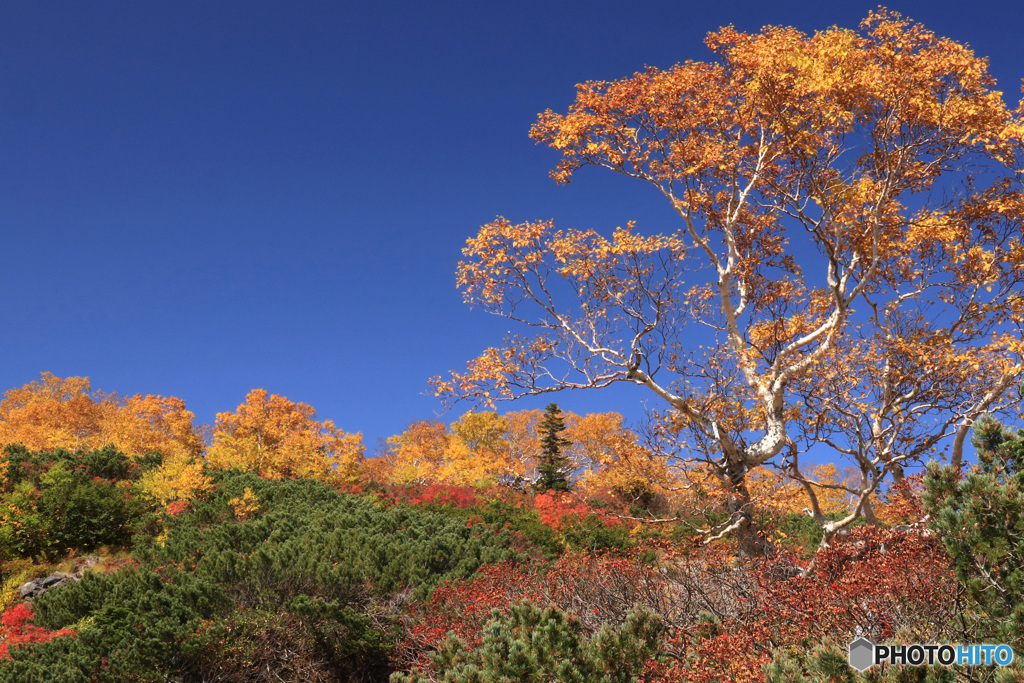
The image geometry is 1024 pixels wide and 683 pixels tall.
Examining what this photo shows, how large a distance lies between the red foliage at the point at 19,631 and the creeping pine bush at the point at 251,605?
18 centimetres

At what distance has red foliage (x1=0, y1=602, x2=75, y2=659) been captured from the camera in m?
7.38

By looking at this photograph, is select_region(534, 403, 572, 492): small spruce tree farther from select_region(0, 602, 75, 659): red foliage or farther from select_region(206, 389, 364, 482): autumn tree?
select_region(0, 602, 75, 659): red foliage

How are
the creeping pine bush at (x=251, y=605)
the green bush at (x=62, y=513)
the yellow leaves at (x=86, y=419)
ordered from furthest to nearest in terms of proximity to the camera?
the yellow leaves at (x=86, y=419) < the green bush at (x=62, y=513) < the creeping pine bush at (x=251, y=605)

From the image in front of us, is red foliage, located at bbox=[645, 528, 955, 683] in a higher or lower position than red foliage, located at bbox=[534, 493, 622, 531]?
lower

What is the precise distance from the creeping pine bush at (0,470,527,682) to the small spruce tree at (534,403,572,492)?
17444mm

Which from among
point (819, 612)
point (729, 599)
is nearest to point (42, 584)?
point (729, 599)

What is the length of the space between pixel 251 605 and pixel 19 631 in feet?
11.3

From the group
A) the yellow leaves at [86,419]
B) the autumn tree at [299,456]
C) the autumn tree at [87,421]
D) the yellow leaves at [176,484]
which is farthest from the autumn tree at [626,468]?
the yellow leaves at [86,419]

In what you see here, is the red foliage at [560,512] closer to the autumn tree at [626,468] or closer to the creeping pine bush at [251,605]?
the autumn tree at [626,468]

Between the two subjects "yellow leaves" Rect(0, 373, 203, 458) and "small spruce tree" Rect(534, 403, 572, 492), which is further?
"yellow leaves" Rect(0, 373, 203, 458)

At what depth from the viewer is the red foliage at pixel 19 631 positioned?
24.2 feet

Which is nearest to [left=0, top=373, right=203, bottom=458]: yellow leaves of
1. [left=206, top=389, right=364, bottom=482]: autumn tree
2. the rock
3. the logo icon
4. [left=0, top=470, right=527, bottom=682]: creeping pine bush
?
[left=206, top=389, right=364, bottom=482]: autumn tree

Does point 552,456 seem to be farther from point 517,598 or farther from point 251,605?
point 517,598

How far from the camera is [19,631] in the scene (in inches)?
335
